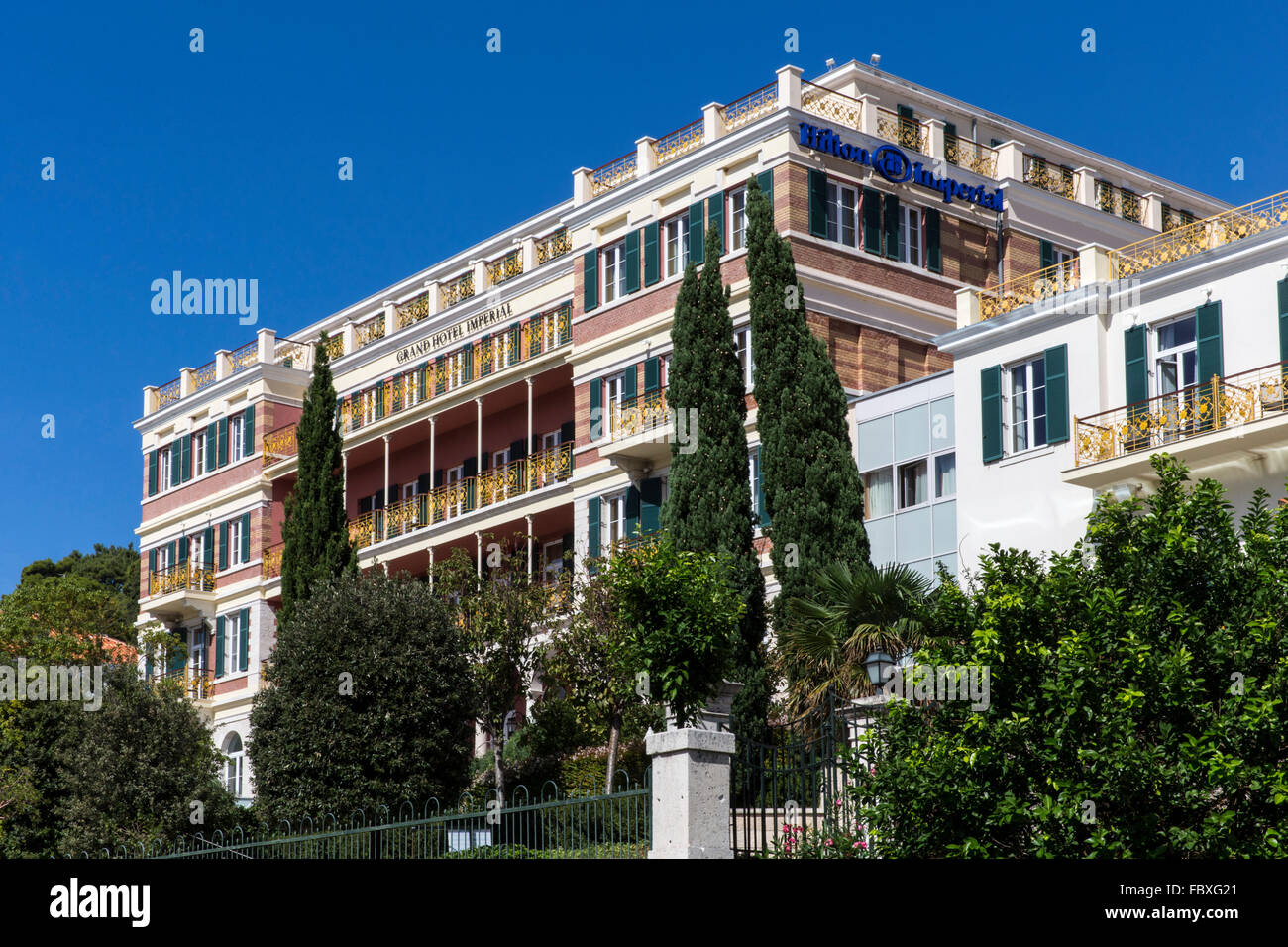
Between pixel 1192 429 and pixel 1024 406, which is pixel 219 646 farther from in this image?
pixel 1192 429

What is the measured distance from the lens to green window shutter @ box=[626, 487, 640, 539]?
123ft

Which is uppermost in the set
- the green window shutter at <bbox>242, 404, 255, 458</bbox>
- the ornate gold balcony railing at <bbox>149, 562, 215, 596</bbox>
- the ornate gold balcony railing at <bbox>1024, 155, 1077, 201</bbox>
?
the ornate gold balcony railing at <bbox>1024, 155, 1077, 201</bbox>

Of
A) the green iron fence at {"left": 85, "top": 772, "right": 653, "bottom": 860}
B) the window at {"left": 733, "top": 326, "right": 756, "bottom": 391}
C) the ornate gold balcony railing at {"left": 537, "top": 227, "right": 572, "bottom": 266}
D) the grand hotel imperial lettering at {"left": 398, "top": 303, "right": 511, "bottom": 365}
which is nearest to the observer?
the green iron fence at {"left": 85, "top": 772, "right": 653, "bottom": 860}

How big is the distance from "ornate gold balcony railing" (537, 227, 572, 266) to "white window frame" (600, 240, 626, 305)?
10.2ft

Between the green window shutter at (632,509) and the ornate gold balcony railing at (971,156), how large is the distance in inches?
396

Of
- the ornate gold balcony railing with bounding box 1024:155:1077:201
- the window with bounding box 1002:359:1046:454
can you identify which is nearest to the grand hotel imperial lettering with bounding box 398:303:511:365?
the ornate gold balcony railing with bounding box 1024:155:1077:201

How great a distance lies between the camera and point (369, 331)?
49.9 meters

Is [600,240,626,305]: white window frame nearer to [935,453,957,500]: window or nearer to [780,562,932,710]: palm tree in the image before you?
[935,453,957,500]: window

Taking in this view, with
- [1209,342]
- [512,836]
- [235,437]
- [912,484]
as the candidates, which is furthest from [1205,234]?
[235,437]

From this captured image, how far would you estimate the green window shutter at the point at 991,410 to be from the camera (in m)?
30.8

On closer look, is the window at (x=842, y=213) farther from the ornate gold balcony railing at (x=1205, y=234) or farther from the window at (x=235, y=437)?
the window at (x=235, y=437)

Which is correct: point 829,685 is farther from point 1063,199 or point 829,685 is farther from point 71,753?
point 1063,199

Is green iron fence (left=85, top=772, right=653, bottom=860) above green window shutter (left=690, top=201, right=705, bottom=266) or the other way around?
the other way around
